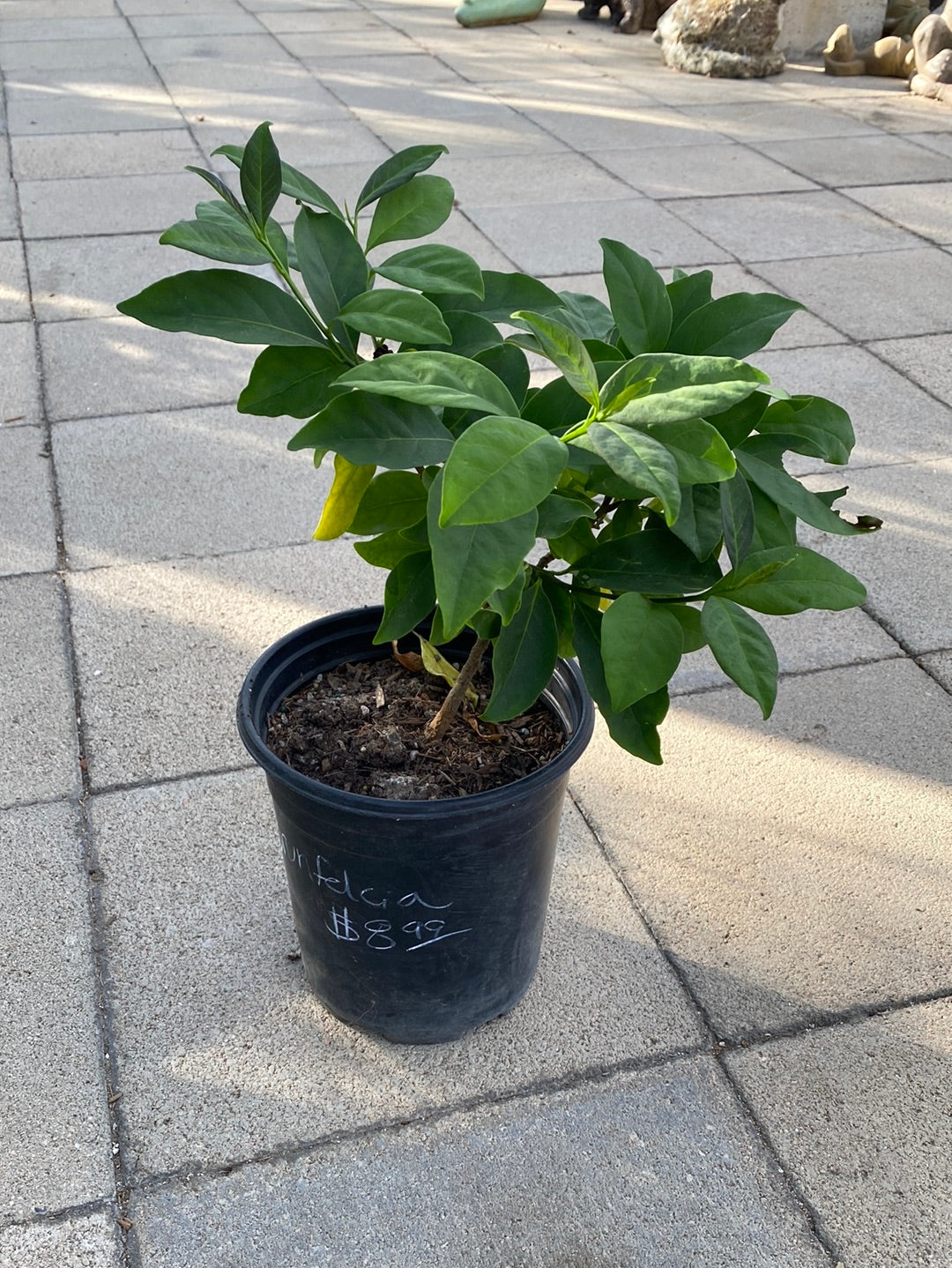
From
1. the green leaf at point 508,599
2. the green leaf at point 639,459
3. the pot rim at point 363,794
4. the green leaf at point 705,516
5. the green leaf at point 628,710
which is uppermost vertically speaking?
the green leaf at point 639,459

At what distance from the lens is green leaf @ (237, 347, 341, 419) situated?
1618 millimetres

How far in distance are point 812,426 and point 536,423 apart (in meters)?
0.39

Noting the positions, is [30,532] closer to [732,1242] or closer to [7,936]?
[7,936]

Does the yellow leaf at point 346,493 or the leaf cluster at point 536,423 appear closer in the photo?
the leaf cluster at point 536,423

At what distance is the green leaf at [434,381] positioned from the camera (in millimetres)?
1280

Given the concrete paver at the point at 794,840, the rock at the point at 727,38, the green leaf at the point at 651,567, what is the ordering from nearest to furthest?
1. the green leaf at the point at 651,567
2. the concrete paver at the point at 794,840
3. the rock at the point at 727,38

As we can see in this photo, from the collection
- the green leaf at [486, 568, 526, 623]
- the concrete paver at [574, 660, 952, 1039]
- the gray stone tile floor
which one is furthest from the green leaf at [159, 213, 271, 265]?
the concrete paver at [574, 660, 952, 1039]

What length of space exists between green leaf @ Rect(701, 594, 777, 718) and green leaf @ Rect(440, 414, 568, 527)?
0.39 metres

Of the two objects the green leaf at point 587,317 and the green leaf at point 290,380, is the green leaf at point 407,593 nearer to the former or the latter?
the green leaf at point 290,380

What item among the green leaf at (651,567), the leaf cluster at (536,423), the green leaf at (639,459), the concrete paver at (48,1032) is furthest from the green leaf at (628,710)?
the concrete paver at (48,1032)

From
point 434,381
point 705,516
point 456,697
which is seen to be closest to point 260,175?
point 434,381

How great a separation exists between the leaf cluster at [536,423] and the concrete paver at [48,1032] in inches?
44.3

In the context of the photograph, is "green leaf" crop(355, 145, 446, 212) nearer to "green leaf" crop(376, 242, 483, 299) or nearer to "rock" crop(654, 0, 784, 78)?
"green leaf" crop(376, 242, 483, 299)

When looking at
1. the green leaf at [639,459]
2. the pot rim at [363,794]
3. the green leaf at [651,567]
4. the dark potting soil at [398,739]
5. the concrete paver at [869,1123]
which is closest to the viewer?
the green leaf at [639,459]
